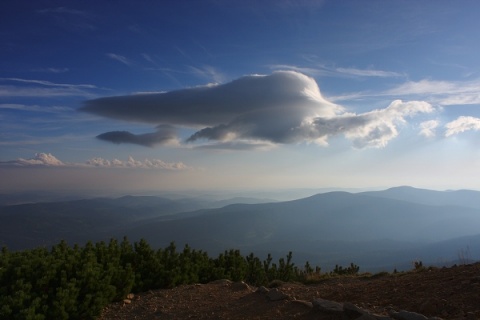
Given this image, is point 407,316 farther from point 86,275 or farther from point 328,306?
point 86,275

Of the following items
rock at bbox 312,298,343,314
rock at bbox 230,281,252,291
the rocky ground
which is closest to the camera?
the rocky ground

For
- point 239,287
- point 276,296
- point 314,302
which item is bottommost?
point 239,287

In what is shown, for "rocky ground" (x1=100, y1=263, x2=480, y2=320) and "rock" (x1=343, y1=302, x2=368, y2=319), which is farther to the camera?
"rocky ground" (x1=100, y1=263, x2=480, y2=320)

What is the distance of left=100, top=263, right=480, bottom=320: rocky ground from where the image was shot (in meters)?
6.84

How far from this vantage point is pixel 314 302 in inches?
296

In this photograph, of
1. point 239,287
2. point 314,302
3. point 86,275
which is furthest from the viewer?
point 239,287

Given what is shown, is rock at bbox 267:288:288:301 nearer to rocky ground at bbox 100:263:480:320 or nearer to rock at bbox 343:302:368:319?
rocky ground at bbox 100:263:480:320

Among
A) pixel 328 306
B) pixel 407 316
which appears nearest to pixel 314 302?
pixel 328 306

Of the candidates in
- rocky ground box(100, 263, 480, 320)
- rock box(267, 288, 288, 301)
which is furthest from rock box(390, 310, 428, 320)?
rock box(267, 288, 288, 301)

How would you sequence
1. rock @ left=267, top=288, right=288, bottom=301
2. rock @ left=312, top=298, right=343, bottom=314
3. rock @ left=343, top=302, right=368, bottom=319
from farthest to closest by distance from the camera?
rock @ left=267, top=288, right=288, bottom=301 < rock @ left=312, top=298, right=343, bottom=314 < rock @ left=343, top=302, right=368, bottom=319

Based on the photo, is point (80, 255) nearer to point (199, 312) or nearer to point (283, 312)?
point (199, 312)

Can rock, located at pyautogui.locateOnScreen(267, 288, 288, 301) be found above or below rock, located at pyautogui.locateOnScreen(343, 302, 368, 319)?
below

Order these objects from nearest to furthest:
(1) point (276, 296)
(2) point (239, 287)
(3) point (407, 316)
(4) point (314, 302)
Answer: (3) point (407, 316) < (4) point (314, 302) < (1) point (276, 296) < (2) point (239, 287)

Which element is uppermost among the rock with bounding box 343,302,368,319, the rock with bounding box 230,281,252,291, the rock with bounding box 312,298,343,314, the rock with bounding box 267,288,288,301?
the rock with bounding box 343,302,368,319
